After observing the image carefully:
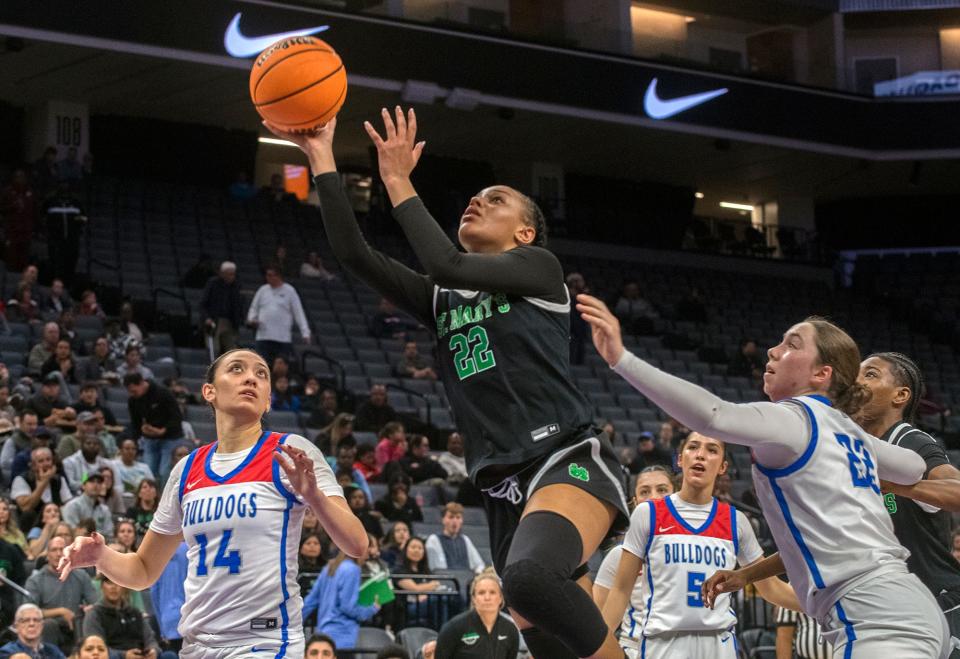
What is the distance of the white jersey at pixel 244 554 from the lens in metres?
5.51

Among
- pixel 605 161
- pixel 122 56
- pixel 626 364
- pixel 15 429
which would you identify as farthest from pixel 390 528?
pixel 605 161

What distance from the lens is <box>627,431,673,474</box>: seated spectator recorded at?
1734 cm

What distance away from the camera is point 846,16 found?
109 feet

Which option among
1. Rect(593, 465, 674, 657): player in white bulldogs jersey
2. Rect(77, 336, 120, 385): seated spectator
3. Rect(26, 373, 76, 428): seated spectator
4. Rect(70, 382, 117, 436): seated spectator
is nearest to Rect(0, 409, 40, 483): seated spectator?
Rect(26, 373, 76, 428): seated spectator

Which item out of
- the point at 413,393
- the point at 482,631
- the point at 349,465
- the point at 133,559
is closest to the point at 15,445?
the point at 349,465

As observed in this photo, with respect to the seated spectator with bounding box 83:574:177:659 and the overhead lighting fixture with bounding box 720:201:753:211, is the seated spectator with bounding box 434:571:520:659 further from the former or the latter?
the overhead lighting fixture with bounding box 720:201:753:211

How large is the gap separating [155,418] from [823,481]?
1058 cm

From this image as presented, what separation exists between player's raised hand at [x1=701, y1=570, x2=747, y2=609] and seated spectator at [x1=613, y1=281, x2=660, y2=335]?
19271 millimetres

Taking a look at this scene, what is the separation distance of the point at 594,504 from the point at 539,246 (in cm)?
112

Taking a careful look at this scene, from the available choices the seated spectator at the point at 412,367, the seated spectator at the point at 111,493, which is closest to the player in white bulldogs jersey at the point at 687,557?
the seated spectator at the point at 111,493

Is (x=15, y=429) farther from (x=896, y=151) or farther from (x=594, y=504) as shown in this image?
(x=896, y=151)

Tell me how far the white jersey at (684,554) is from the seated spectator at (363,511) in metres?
5.61

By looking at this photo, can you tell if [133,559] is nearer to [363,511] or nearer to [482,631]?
[482,631]

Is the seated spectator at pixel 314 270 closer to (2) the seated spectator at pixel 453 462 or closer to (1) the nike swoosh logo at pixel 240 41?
(1) the nike swoosh logo at pixel 240 41
